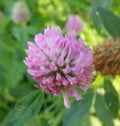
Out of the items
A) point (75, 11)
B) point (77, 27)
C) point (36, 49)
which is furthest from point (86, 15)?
point (36, 49)

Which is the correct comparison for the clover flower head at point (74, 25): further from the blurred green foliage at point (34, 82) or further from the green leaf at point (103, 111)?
the green leaf at point (103, 111)

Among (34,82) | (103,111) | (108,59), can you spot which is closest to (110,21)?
(108,59)

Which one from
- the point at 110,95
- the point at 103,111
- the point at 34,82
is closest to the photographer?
the point at 110,95

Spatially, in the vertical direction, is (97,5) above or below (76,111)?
above

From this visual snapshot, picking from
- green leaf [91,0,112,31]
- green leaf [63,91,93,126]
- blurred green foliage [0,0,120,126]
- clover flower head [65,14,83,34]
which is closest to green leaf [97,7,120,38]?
blurred green foliage [0,0,120,126]

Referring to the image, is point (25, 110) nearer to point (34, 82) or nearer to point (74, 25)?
point (34, 82)

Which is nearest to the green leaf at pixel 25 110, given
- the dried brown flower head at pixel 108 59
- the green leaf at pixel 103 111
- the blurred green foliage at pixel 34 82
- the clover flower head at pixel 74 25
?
the blurred green foliage at pixel 34 82
